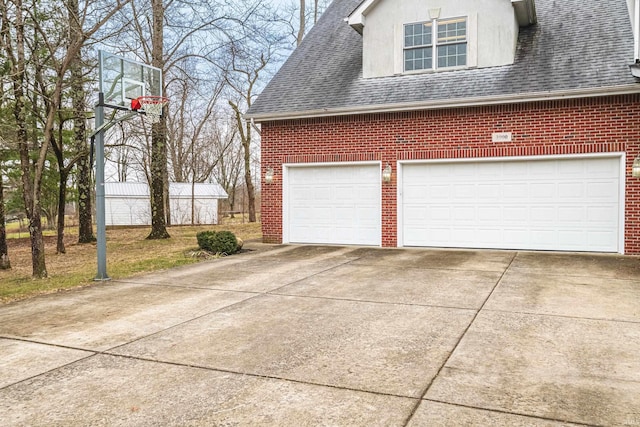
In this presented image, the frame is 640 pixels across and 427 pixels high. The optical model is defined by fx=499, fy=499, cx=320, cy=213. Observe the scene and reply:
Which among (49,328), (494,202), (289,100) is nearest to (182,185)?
(289,100)

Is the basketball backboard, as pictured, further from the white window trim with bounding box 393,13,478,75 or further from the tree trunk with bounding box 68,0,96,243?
the white window trim with bounding box 393,13,478,75

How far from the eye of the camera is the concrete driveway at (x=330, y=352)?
3277 millimetres

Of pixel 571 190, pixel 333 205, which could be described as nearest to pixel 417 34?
pixel 333 205

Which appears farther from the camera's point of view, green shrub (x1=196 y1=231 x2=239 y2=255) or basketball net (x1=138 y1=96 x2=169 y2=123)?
green shrub (x1=196 y1=231 x2=239 y2=255)

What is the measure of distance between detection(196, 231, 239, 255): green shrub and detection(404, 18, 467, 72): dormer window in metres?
6.06

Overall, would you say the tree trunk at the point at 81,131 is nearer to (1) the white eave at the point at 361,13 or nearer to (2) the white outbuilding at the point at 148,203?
(1) the white eave at the point at 361,13

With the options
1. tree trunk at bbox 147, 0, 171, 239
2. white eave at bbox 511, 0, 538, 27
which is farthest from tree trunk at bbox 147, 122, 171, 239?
white eave at bbox 511, 0, 538, 27

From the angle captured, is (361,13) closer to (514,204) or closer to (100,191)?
(514,204)

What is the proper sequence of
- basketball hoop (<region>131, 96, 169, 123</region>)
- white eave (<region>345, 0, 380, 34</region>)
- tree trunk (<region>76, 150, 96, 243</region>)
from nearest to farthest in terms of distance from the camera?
basketball hoop (<region>131, 96, 169, 123</region>), white eave (<region>345, 0, 380, 34</region>), tree trunk (<region>76, 150, 96, 243</region>)

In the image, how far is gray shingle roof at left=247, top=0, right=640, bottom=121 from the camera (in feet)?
34.4

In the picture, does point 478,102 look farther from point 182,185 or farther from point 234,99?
point 182,185

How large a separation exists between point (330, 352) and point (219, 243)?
24.7ft

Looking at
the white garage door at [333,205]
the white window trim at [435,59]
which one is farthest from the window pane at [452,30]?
the white garage door at [333,205]

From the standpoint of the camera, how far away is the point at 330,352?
174 inches
